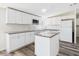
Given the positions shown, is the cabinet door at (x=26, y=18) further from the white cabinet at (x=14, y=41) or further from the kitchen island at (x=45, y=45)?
the kitchen island at (x=45, y=45)

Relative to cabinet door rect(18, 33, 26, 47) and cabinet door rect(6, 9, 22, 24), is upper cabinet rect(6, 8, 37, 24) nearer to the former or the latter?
cabinet door rect(6, 9, 22, 24)

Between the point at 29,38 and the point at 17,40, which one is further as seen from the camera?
the point at 29,38

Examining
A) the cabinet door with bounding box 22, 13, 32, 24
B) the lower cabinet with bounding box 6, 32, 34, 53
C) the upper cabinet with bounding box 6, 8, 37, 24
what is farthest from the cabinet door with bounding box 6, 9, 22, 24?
the lower cabinet with bounding box 6, 32, 34, 53

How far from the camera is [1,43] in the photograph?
10.0 ft

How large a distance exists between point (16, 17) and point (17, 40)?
39.9 inches

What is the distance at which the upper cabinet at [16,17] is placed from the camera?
118 inches

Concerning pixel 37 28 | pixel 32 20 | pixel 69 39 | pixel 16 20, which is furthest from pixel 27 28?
pixel 69 39

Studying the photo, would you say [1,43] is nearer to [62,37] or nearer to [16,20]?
[16,20]

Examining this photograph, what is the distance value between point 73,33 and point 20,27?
2905mm

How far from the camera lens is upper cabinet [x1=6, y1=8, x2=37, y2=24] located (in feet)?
9.82

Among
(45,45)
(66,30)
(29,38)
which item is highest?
(66,30)

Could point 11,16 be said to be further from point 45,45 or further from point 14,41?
point 45,45

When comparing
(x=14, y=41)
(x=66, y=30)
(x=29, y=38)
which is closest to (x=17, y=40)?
(x=14, y=41)

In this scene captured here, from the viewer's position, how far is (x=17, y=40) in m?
3.10
